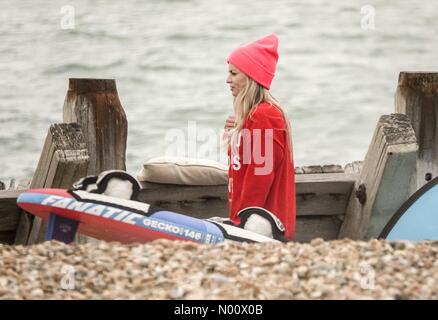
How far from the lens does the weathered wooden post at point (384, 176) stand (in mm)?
6129

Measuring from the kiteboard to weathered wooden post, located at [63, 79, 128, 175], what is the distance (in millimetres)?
1561

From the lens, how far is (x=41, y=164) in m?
6.05

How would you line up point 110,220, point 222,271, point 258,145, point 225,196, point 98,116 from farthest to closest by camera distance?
point 225,196
point 98,116
point 258,145
point 110,220
point 222,271

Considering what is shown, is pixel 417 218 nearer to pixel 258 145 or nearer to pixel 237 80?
pixel 258 145

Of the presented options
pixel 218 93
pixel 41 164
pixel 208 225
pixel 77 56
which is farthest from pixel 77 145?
pixel 77 56

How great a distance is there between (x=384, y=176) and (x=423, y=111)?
633 mm

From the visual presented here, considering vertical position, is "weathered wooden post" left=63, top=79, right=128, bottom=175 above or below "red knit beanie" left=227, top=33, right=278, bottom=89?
below

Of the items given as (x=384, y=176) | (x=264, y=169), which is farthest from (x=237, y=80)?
(x=384, y=176)

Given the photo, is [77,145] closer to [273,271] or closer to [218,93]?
[273,271]

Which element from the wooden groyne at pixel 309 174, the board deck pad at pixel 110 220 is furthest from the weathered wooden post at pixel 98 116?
the board deck pad at pixel 110 220

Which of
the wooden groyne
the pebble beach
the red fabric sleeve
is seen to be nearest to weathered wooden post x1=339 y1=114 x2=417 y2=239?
the wooden groyne

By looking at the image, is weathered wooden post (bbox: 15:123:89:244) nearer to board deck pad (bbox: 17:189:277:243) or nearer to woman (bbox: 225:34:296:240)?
board deck pad (bbox: 17:189:277:243)

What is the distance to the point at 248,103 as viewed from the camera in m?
6.06

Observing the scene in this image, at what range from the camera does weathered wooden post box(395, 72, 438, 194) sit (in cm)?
651
